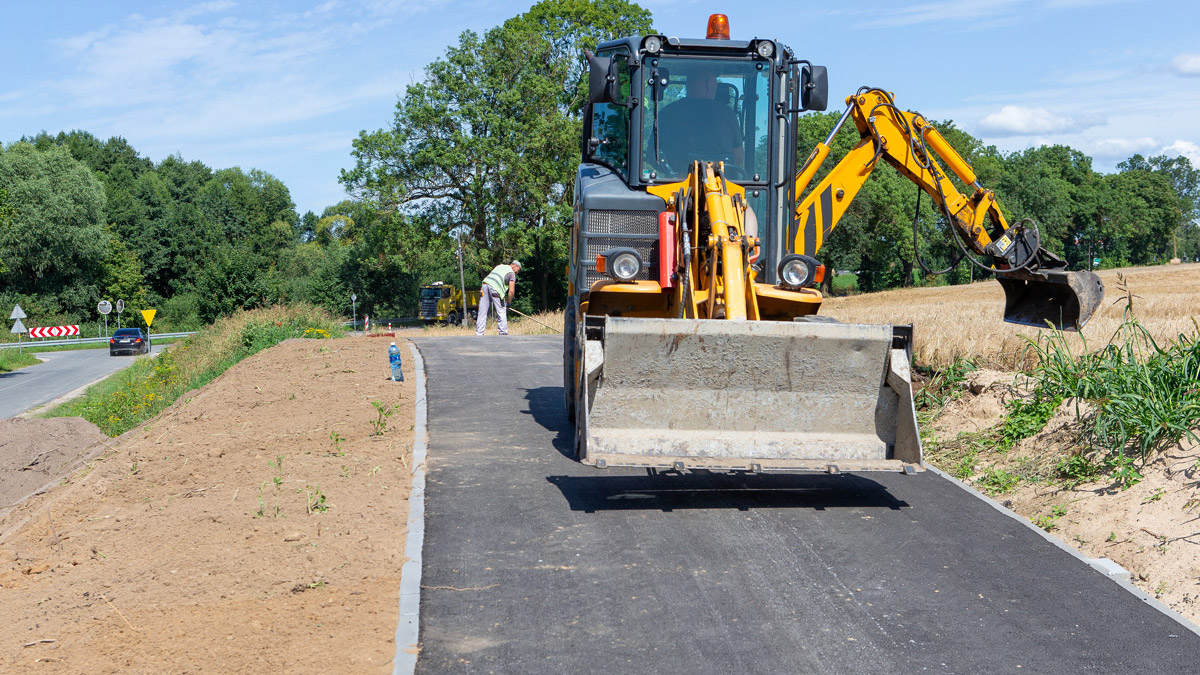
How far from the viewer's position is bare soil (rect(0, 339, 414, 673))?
15.9 ft

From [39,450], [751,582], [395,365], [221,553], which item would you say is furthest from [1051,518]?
[39,450]

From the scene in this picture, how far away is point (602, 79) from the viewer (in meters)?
8.47

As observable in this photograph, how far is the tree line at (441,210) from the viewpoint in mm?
42875

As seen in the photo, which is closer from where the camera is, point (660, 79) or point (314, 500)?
point (314, 500)

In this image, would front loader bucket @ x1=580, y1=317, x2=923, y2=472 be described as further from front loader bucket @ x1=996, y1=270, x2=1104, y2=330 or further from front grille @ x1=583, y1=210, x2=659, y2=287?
front loader bucket @ x1=996, y1=270, x2=1104, y2=330

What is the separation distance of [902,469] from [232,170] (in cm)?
10064

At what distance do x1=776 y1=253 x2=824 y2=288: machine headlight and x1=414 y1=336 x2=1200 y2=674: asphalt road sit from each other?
168 centimetres

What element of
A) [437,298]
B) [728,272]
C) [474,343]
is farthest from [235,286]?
[728,272]

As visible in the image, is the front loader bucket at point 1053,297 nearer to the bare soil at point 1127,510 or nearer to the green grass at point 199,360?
the bare soil at point 1127,510

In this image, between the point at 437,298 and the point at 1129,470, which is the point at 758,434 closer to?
the point at 1129,470

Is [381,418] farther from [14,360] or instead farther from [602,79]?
[14,360]

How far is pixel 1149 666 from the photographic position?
15.9 ft

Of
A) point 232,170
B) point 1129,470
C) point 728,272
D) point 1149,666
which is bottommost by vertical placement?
point 1149,666

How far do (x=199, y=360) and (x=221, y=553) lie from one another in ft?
60.3
